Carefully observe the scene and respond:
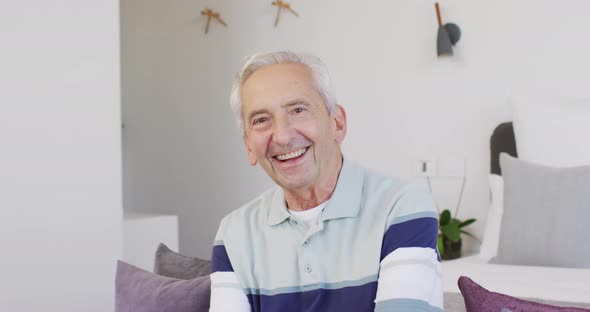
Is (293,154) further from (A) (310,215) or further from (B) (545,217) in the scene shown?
(B) (545,217)

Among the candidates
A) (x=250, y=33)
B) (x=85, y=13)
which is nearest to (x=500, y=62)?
(x=250, y=33)

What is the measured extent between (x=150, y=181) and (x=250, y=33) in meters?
1.12

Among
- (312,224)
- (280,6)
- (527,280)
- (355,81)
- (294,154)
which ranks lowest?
(527,280)

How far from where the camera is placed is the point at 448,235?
3186mm

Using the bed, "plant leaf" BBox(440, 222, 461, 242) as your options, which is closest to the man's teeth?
the bed

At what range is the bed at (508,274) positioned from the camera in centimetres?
204

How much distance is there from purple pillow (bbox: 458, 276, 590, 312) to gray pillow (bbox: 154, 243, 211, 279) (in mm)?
797

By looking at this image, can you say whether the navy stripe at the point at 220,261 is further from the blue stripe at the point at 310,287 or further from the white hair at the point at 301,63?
the white hair at the point at 301,63

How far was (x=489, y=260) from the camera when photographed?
9.34ft

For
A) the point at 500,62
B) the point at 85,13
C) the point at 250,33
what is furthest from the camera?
the point at 250,33

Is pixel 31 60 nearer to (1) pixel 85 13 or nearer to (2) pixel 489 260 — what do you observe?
(1) pixel 85 13

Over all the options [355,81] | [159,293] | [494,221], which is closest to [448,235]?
[494,221]

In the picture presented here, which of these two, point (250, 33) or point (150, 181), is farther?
point (150, 181)

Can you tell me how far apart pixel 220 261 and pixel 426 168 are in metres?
2.02
